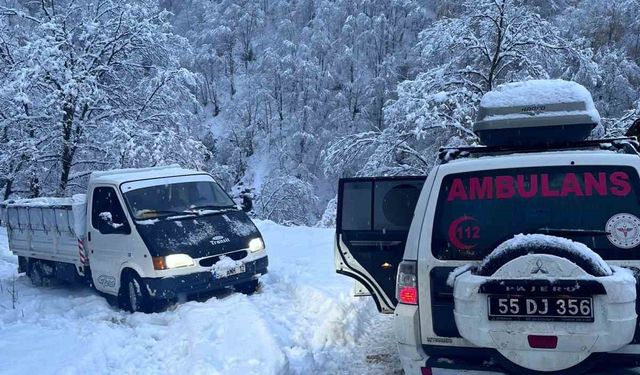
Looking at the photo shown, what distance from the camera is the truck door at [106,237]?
28.1 feet

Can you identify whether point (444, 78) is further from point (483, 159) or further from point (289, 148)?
point (289, 148)

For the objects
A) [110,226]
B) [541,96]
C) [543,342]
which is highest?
[541,96]

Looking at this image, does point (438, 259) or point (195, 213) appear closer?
point (438, 259)

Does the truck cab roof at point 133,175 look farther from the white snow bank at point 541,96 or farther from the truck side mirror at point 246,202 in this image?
the white snow bank at point 541,96

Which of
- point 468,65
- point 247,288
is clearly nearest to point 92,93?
point 468,65

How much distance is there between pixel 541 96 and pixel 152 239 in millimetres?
5347

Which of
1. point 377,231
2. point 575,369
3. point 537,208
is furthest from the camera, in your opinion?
point 377,231

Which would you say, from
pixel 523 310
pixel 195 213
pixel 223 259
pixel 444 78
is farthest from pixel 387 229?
pixel 444 78

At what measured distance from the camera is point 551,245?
3480 mm

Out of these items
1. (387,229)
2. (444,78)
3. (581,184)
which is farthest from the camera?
(444,78)

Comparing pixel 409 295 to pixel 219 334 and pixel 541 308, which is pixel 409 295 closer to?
pixel 541 308

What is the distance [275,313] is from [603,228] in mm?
4847

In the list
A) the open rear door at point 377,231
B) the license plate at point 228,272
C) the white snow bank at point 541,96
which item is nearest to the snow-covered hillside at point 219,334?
the license plate at point 228,272

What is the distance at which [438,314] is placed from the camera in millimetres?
3881
